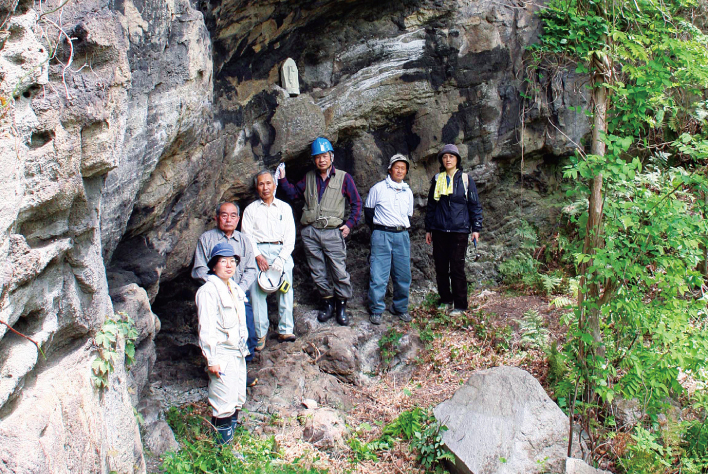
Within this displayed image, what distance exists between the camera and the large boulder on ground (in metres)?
4.43

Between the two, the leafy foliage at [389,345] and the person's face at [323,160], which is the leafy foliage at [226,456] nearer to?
the leafy foliage at [389,345]

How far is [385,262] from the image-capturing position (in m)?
7.01

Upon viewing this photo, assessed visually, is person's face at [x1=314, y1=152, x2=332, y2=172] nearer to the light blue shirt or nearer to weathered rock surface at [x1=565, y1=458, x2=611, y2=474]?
the light blue shirt

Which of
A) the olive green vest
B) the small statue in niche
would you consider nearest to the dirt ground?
the olive green vest

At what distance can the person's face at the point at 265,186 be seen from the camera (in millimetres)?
6336

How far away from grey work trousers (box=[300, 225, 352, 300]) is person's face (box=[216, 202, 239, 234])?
1.14m

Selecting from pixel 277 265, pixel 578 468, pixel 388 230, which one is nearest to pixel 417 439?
pixel 578 468

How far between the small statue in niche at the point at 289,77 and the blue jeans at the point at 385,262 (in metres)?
2.16

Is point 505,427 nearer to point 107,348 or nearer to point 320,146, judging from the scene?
point 107,348

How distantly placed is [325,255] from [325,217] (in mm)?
496

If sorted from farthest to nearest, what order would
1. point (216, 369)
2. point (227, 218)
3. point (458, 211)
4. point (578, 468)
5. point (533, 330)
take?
1. point (458, 211)
2. point (533, 330)
3. point (227, 218)
4. point (216, 369)
5. point (578, 468)

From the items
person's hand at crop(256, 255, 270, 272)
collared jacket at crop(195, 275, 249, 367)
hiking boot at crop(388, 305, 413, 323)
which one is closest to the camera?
collared jacket at crop(195, 275, 249, 367)

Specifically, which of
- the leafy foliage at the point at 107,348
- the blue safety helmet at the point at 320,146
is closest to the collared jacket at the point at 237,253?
the blue safety helmet at the point at 320,146

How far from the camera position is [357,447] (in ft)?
16.6
